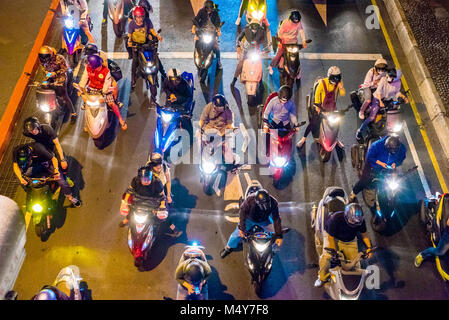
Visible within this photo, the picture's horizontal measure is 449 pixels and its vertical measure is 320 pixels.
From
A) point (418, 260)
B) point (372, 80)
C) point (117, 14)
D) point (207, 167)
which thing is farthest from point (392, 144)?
point (117, 14)

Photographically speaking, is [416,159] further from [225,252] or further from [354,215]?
[225,252]

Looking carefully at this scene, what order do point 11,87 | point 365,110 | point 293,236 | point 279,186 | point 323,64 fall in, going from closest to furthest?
point 293,236
point 279,186
point 365,110
point 11,87
point 323,64

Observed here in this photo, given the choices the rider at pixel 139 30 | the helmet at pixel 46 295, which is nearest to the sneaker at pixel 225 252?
the helmet at pixel 46 295

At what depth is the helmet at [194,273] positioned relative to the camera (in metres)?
6.03

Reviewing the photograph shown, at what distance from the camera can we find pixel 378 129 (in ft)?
30.3

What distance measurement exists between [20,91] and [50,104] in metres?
1.85

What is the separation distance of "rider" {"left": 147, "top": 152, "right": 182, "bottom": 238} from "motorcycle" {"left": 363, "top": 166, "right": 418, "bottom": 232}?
426 centimetres

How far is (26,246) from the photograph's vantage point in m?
7.97

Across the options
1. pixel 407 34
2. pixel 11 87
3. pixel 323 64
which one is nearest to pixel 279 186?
pixel 323 64

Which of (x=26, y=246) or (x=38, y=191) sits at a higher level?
(x=38, y=191)

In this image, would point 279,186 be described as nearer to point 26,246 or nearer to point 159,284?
point 159,284

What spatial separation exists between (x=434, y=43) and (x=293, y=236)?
8.17 meters

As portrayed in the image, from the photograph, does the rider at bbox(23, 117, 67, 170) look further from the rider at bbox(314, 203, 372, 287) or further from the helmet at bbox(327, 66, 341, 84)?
the helmet at bbox(327, 66, 341, 84)

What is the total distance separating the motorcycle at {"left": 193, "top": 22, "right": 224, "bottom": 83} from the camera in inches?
410
